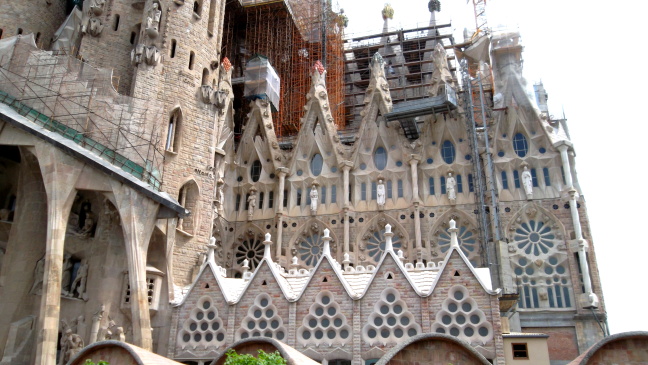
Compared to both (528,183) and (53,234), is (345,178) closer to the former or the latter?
(528,183)

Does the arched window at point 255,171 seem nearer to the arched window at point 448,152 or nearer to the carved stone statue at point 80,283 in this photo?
the arched window at point 448,152

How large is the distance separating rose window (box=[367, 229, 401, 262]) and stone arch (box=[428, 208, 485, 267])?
4.71 feet

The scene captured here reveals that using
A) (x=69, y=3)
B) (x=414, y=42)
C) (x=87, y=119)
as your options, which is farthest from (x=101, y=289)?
(x=414, y=42)

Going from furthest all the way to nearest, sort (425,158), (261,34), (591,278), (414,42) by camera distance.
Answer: (414,42), (261,34), (425,158), (591,278)

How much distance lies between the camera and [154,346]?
18344 millimetres

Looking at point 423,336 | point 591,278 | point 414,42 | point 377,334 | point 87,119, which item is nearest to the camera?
point 423,336

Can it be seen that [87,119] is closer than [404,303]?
No

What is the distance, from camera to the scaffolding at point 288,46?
3294cm

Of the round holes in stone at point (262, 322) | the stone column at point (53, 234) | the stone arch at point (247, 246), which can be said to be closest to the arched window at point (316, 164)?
the stone arch at point (247, 246)

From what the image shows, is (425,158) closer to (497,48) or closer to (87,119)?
(497,48)

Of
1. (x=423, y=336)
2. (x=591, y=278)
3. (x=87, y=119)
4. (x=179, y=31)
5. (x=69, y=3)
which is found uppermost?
(x=69, y=3)

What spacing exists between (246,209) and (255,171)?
2.04 meters

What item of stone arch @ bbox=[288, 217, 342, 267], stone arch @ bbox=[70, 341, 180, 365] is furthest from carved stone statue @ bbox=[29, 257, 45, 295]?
stone arch @ bbox=[288, 217, 342, 267]

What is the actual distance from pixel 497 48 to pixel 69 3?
805 inches
